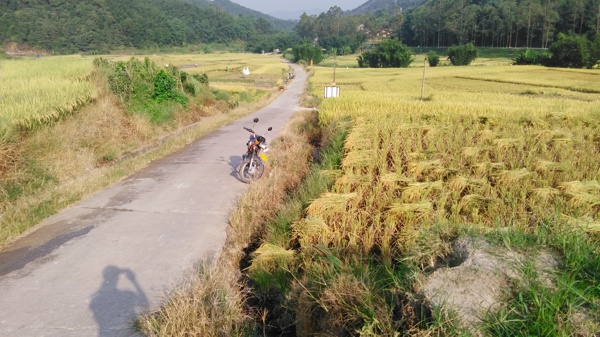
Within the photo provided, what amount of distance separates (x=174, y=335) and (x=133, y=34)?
104885 millimetres

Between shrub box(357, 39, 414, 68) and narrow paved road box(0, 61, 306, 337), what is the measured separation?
2701 inches

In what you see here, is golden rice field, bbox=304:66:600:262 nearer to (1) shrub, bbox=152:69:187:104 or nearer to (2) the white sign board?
(1) shrub, bbox=152:69:187:104

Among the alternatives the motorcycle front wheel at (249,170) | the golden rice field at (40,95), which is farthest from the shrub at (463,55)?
the motorcycle front wheel at (249,170)

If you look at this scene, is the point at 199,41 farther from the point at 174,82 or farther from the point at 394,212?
the point at 394,212

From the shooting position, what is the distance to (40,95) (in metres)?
8.77

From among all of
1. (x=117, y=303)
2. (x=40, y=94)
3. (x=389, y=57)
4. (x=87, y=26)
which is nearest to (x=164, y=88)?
(x=40, y=94)

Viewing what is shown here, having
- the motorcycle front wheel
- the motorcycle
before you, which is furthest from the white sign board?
the motorcycle front wheel

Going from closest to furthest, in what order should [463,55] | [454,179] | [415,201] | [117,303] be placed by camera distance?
[117,303] < [415,201] < [454,179] < [463,55]

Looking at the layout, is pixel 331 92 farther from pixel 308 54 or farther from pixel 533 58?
pixel 308 54

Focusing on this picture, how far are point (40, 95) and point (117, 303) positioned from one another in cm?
693

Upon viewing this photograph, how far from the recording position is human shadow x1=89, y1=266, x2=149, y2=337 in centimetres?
341

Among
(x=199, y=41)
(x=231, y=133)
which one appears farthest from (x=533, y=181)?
(x=199, y=41)

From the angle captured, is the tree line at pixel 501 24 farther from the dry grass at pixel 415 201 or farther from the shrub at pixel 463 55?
the dry grass at pixel 415 201

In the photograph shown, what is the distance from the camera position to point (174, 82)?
51.2ft
